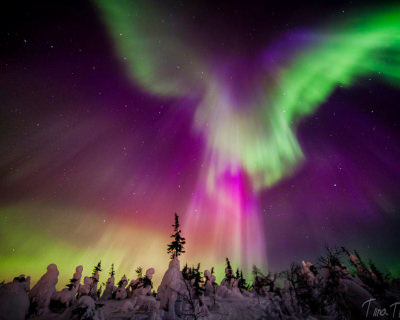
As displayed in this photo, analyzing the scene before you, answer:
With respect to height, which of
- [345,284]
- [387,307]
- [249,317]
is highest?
[345,284]

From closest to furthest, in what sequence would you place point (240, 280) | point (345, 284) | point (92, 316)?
point (345, 284)
point (92, 316)
point (240, 280)

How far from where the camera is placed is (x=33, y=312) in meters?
28.7

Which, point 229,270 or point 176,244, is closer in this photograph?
point 176,244

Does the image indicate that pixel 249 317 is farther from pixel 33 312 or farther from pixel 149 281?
pixel 33 312

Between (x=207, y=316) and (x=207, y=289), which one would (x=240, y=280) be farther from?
(x=207, y=316)

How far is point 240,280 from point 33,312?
5185 centimetres

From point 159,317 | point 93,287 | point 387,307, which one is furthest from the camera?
point 93,287

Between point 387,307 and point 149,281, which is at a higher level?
point 149,281

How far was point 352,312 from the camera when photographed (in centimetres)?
1378

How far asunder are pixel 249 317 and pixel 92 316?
30.5 meters

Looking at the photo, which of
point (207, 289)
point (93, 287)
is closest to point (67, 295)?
point (93, 287)

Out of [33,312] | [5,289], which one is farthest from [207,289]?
[5,289]

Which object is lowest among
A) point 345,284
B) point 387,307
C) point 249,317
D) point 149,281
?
point 249,317

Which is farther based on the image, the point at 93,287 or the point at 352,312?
the point at 93,287
